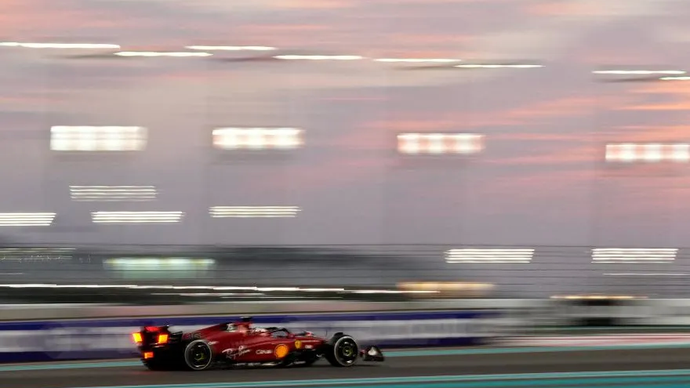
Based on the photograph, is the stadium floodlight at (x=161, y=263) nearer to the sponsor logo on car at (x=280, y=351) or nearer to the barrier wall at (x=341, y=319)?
the barrier wall at (x=341, y=319)

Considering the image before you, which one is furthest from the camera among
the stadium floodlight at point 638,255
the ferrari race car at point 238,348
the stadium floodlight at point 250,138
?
the stadium floodlight at point 638,255

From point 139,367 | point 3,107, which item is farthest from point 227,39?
point 139,367

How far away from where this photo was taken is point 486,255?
43.9ft

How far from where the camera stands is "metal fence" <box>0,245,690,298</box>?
1266cm

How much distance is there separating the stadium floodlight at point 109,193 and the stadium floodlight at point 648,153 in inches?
206

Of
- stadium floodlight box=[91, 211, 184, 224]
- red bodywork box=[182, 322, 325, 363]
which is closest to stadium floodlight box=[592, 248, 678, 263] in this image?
red bodywork box=[182, 322, 325, 363]

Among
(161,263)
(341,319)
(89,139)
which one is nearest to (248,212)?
(161,263)

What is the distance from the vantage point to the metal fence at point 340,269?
12.7 m

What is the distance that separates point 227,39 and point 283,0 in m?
0.77

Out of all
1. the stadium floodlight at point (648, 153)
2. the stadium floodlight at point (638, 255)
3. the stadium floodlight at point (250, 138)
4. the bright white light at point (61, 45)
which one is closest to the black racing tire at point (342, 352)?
the stadium floodlight at point (250, 138)

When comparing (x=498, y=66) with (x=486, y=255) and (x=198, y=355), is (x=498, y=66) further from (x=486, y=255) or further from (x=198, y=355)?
(x=198, y=355)

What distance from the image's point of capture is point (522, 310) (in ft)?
45.9

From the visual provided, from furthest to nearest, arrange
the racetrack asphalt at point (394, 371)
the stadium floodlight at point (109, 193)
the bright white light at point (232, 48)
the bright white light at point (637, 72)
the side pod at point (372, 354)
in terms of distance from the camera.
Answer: the bright white light at point (637, 72) → the bright white light at point (232, 48) → the stadium floodlight at point (109, 193) → the side pod at point (372, 354) → the racetrack asphalt at point (394, 371)

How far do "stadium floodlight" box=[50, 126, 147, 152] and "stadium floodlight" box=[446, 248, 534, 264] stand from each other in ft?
11.7
